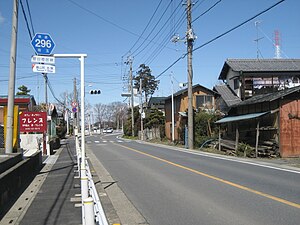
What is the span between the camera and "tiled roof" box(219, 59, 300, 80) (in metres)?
30.8

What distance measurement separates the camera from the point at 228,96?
33.1m

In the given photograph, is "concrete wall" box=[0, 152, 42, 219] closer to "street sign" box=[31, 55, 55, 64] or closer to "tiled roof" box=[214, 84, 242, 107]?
"street sign" box=[31, 55, 55, 64]

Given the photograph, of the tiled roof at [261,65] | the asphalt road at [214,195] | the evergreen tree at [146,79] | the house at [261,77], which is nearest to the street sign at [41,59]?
the asphalt road at [214,195]

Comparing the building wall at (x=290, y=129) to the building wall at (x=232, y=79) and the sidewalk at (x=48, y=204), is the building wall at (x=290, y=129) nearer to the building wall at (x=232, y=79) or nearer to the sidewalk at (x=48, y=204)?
the building wall at (x=232, y=79)

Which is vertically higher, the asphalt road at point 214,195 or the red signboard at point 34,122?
the red signboard at point 34,122

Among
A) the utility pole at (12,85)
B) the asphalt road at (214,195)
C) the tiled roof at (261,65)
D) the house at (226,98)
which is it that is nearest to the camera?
the asphalt road at (214,195)

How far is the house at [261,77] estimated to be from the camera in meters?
30.1

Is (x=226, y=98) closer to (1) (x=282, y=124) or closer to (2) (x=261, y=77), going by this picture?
(2) (x=261, y=77)

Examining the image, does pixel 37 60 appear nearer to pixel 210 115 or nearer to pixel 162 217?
pixel 162 217

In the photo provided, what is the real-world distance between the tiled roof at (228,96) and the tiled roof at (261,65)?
5.35 feet

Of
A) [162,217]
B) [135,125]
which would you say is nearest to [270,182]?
[162,217]

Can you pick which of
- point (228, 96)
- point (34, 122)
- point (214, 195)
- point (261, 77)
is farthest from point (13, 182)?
point (228, 96)

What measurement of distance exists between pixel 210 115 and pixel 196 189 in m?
24.1

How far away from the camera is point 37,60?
410 inches
